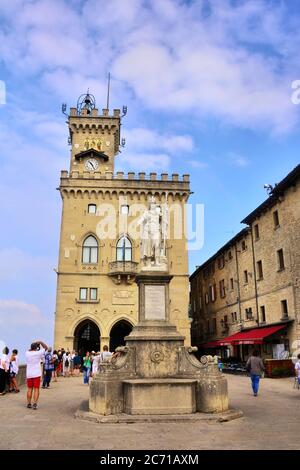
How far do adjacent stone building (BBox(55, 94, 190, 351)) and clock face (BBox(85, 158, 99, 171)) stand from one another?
1811 millimetres

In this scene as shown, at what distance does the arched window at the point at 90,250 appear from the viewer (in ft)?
119

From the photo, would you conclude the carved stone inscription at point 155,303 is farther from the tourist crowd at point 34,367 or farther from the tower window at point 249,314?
the tower window at point 249,314

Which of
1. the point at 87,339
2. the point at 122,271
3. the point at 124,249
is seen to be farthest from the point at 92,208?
the point at 87,339

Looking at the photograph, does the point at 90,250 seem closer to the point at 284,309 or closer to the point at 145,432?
the point at 284,309

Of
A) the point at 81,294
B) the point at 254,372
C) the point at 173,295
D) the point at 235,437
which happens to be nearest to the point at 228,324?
the point at 173,295

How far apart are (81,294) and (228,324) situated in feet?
47.7

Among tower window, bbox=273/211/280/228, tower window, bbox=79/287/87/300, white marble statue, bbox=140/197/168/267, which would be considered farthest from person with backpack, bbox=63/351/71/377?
white marble statue, bbox=140/197/168/267

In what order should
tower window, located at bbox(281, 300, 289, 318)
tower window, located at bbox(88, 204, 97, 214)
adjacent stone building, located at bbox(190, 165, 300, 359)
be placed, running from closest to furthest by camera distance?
adjacent stone building, located at bbox(190, 165, 300, 359) → tower window, located at bbox(281, 300, 289, 318) → tower window, located at bbox(88, 204, 97, 214)

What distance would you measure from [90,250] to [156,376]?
2687cm

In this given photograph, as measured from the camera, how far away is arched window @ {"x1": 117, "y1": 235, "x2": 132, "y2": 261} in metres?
36.8

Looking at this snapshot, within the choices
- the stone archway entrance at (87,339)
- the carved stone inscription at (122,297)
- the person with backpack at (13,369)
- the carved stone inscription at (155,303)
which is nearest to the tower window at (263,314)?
the carved stone inscription at (122,297)

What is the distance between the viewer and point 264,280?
3088cm

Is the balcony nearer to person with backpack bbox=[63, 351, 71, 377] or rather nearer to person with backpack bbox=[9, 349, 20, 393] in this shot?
person with backpack bbox=[63, 351, 71, 377]
